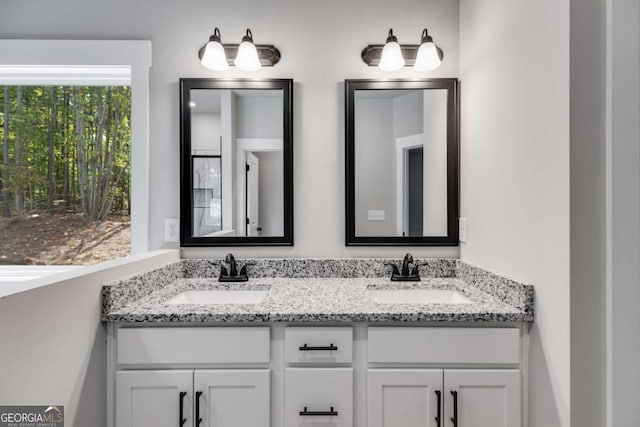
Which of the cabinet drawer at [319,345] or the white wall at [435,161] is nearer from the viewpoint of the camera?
the cabinet drawer at [319,345]

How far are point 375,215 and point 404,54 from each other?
86 centimetres

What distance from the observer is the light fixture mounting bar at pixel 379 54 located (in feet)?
5.80

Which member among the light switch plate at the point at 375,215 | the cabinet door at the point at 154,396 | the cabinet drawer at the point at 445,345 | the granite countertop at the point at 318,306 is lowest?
the cabinet door at the point at 154,396

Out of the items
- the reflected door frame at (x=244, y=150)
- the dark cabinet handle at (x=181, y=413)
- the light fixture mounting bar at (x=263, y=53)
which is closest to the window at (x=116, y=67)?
the light fixture mounting bar at (x=263, y=53)

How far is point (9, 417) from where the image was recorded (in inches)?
36.1

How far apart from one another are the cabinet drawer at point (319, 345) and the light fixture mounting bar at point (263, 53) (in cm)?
135

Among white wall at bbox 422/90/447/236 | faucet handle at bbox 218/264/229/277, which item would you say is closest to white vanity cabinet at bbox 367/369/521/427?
white wall at bbox 422/90/447/236

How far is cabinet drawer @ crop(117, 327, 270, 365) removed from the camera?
122 centimetres

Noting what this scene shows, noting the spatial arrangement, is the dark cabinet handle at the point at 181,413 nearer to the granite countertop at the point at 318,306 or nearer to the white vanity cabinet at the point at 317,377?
the white vanity cabinet at the point at 317,377

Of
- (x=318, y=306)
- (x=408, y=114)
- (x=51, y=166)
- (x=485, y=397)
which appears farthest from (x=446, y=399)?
(x=51, y=166)

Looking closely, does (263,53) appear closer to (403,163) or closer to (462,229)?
(403,163)

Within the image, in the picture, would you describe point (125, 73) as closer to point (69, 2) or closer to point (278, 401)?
point (69, 2)

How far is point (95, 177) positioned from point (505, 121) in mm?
2095

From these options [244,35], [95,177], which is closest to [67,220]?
[95,177]
